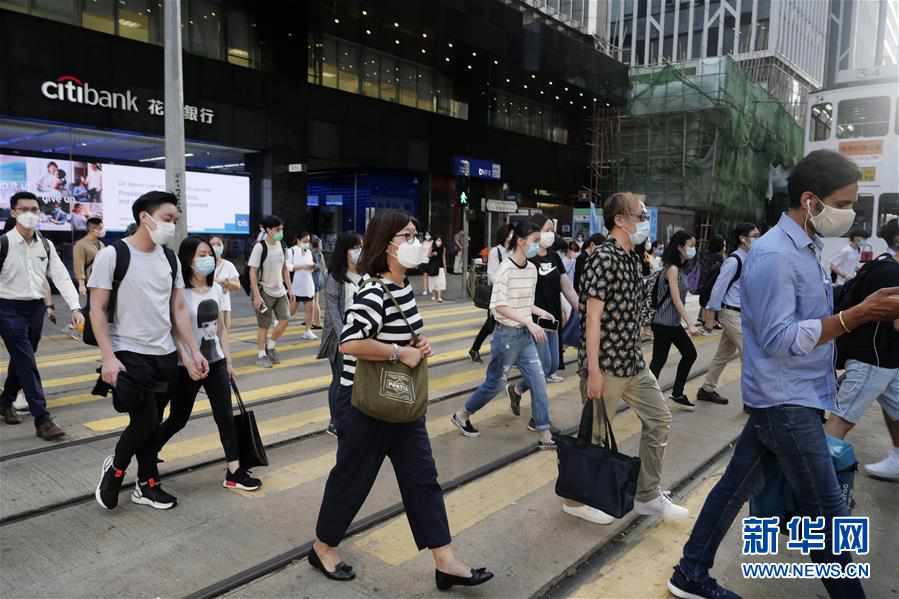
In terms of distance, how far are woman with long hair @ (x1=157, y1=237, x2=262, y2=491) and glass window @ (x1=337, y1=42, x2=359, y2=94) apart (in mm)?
18078

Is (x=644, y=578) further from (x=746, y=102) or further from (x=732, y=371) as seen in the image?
(x=746, y=102)

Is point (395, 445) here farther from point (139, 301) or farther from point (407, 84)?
point (407, 84)

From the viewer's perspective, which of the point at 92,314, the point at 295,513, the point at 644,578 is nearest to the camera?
the point at 644,578

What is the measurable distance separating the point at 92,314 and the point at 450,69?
23429 mm

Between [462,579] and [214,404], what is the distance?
81.0 inches

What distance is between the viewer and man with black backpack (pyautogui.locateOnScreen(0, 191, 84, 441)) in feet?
16.9

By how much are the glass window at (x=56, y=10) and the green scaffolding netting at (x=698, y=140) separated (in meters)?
24.6

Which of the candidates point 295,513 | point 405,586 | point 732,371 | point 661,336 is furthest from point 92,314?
point 732,371

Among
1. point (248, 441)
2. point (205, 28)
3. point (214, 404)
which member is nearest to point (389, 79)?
point (205, 28)

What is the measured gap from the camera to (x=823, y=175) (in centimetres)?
269

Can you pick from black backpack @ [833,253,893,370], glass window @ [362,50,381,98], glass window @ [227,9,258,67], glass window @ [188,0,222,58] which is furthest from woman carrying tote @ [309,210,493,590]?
glass window @ [362,50,381,98]

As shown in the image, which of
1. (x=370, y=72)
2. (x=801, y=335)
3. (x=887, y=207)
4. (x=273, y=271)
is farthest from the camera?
(x=370, y=72)

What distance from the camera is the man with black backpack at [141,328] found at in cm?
363

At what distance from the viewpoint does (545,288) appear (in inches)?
265
